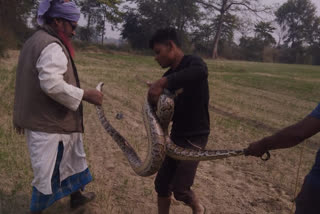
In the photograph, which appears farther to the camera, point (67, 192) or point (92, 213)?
point (92, 213)

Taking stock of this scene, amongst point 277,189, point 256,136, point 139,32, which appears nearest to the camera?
point 277,189

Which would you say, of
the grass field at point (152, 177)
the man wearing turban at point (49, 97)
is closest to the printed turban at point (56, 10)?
the man wearing turban at point (49, 97)

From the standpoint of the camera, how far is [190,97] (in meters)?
2.70

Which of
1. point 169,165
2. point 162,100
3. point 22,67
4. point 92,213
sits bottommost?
point 92,213

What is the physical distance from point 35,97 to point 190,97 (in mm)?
1395

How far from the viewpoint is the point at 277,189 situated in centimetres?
424

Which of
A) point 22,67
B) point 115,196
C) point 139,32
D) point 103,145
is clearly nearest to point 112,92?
point 103,145

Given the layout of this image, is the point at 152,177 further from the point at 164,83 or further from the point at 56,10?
the point at 56,10

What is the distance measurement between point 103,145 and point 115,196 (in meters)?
1.83

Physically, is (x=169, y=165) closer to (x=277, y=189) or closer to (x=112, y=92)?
(x=277, y=189)

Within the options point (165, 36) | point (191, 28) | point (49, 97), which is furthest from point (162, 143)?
point (191, 28)

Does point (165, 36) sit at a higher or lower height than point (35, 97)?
higher

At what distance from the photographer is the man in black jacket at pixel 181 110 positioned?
2650 mm

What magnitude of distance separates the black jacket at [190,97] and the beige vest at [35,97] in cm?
105
